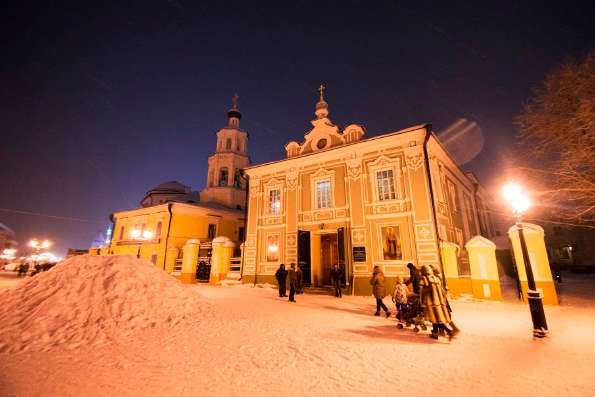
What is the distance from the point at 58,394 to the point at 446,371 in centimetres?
566

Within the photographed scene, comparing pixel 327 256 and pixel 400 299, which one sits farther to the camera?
pixel 327 256

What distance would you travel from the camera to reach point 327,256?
16.9 metres

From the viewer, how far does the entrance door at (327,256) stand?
16422mm

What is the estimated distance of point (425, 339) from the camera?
6016mm

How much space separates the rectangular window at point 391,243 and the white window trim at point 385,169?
1.66m

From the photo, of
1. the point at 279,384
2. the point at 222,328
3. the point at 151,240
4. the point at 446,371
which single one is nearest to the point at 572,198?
the point at 446,371

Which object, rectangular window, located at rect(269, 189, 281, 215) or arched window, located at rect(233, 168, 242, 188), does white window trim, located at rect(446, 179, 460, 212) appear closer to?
rectangular window, located at rect(269, 189, 281, 215)

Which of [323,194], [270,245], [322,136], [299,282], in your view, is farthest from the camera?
[322,136]

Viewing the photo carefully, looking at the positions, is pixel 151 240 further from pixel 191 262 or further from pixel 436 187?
pixel 436 187

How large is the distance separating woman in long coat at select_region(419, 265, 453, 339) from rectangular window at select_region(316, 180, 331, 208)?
10205 millimetres

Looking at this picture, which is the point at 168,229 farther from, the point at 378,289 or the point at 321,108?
the point at 378,289

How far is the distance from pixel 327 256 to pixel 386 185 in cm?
596

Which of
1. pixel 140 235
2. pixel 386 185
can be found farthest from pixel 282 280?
pixel 140 235

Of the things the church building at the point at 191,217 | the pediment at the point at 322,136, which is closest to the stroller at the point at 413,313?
the pediment at the point at 322,136
